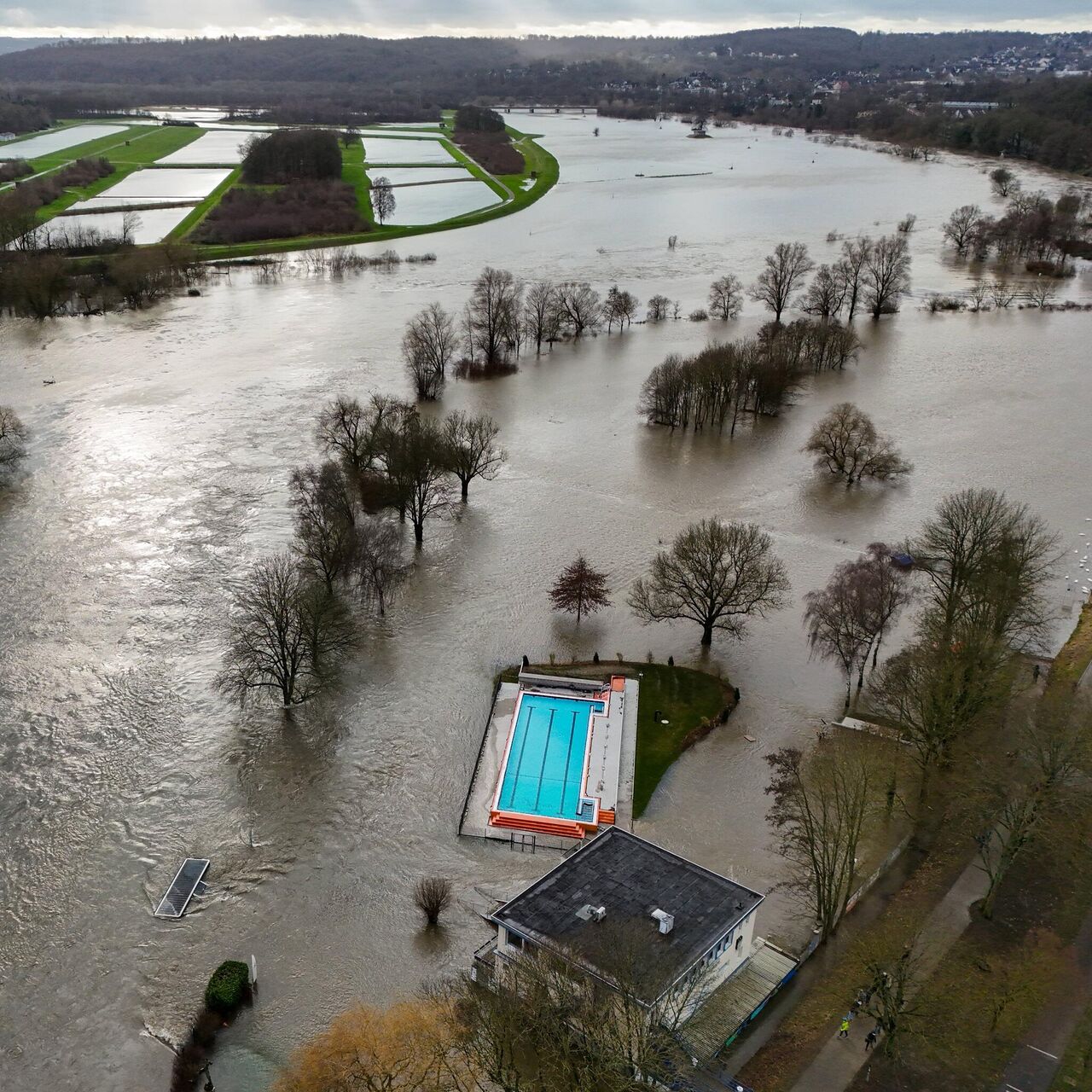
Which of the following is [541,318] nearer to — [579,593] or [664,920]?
[579,593]

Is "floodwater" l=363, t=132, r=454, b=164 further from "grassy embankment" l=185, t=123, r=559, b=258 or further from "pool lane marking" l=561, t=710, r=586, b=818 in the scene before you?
"pool lane marking" l=561, t=710, r=586, b=818

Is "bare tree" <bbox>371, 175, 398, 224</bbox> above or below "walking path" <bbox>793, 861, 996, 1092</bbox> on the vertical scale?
below

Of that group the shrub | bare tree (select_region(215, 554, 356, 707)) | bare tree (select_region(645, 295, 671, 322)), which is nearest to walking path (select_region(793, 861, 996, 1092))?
the shrub

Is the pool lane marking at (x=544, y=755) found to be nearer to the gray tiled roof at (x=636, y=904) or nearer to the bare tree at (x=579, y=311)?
the gray tiled roof at (x=636, y=904)

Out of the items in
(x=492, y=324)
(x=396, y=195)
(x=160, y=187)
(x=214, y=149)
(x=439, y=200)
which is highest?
(x=492, y=324)

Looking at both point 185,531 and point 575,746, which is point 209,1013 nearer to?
point 575,746

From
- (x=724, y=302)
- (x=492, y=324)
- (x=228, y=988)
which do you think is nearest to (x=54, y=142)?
(x=492, y=324)

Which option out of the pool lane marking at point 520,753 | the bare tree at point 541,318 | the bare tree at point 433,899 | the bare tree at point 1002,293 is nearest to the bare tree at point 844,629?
the pool lane marking at point 520,753
